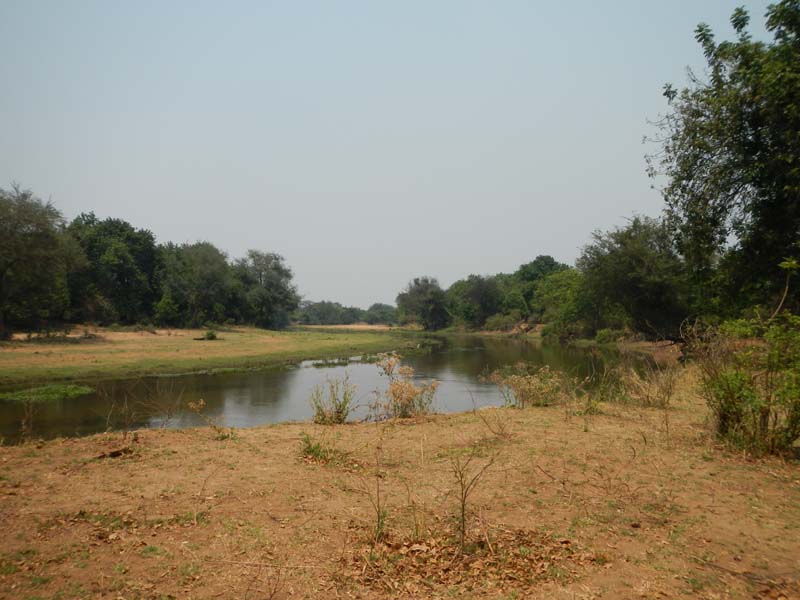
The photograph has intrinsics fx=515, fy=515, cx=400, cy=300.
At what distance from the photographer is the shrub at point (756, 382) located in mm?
7141

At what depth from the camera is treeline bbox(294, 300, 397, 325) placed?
148913 mm

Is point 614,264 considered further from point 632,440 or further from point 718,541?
point 718,541

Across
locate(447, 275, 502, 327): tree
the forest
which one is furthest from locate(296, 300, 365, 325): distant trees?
locate(447, 275, 502, 327): tree

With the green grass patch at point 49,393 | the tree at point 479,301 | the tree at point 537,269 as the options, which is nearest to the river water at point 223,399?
the green grass patch at point 49,393

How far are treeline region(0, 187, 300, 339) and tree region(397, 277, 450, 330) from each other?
25808mm

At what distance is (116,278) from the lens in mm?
54531

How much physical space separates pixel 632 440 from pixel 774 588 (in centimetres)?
458

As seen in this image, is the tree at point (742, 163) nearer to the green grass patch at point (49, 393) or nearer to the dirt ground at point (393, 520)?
the dirt ground at point (393, 520)

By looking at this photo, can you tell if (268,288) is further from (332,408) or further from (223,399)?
(332,408)

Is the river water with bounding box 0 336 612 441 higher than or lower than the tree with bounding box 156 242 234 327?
lower

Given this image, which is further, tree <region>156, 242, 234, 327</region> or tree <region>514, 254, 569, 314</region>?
tree <region>514, 254, 569, 314</region>

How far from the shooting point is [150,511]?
550 centimetres

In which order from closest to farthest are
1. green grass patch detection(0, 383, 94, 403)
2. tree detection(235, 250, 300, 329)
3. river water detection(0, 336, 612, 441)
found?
river water detection(0, 336, 612, 441) < green grass patch detection(0, 383, 94, 403) < tree detection(235, 250, 300, 329)

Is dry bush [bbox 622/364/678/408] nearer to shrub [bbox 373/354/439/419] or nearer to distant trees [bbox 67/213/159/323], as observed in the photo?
shrub [bbox 373/354/439/419]
